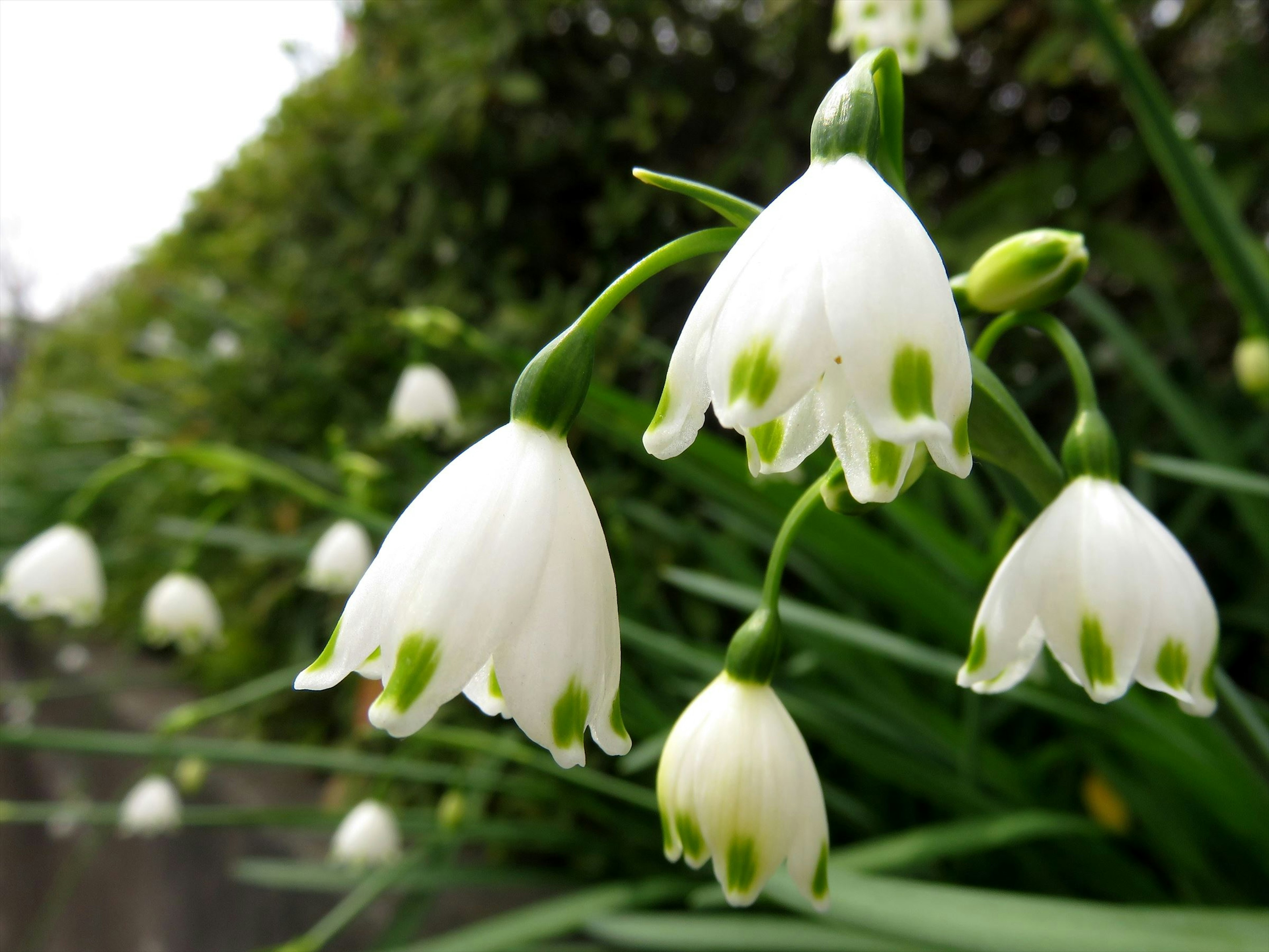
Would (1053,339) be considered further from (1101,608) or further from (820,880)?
(820,880)

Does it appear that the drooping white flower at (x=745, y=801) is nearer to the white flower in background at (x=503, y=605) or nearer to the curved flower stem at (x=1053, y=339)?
the white flower in background at (x=503, y=605)

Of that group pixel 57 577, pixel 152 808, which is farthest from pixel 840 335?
pixel 152 808

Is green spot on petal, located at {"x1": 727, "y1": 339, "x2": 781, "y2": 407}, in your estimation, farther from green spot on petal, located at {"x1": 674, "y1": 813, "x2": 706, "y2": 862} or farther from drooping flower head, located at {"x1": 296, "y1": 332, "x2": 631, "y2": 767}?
green spot on petal, located at {"x1": 674, "y1": 813, "x2": 706, "y2": 862}

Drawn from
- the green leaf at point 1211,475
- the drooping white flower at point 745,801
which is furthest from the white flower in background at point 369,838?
the green leaf at point 1211,475

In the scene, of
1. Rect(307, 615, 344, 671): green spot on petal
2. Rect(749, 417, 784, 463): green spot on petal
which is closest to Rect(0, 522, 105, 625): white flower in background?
Rect(307, 615, 344, 671): green spot on petal

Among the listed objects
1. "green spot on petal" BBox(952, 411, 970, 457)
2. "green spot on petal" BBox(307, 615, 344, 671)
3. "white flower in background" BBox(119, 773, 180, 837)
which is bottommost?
"green spot on petal" BBox(307, 615, 344, 671)

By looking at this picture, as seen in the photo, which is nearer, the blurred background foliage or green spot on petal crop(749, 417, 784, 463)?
green spot on petal crop(749, 417, 784, 463)

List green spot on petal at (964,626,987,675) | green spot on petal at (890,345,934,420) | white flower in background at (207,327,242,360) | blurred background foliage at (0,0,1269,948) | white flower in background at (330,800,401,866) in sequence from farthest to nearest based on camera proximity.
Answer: white flower in background at (207,327,242,360) < white flower in background at (330,800,401,866) < blurred background foliage at (0,0,1269,948) < green spot on petal at (964,626,987,675) < green spot on petal at (890,345,934,420)
